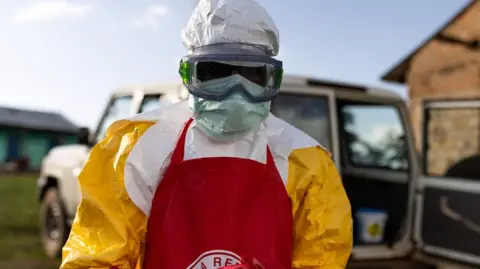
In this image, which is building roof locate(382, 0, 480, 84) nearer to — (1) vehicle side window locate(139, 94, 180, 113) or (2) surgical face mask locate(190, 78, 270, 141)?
(1) vehicle side window locate(139, 94, 180, 113)

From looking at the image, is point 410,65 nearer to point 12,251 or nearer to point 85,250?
point 12,251

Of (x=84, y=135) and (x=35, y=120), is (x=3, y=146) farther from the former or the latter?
(x=84, y=135)

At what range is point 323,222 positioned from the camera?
189 cm

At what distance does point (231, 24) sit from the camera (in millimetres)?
1846

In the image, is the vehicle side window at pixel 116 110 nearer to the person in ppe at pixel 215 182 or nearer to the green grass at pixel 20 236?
the green grass at pixel 20 236

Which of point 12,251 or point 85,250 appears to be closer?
point 85,250

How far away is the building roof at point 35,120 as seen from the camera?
3144 cm

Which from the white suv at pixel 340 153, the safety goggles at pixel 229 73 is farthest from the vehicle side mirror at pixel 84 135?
the safety goggles at pixel 229 73

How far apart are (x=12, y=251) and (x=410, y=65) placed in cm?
1125

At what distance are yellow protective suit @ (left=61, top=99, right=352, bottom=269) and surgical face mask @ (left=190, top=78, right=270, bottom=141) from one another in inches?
1.9

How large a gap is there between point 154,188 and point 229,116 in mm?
351

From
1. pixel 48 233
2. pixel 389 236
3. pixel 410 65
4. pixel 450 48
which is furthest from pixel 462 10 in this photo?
pixel 48 233

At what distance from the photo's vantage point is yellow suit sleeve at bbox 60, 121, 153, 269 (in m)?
1.75

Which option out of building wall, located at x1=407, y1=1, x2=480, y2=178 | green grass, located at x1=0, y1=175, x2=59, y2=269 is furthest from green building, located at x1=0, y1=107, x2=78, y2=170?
building wall, located at x1=407, y1=1, x2=480, y2=178
